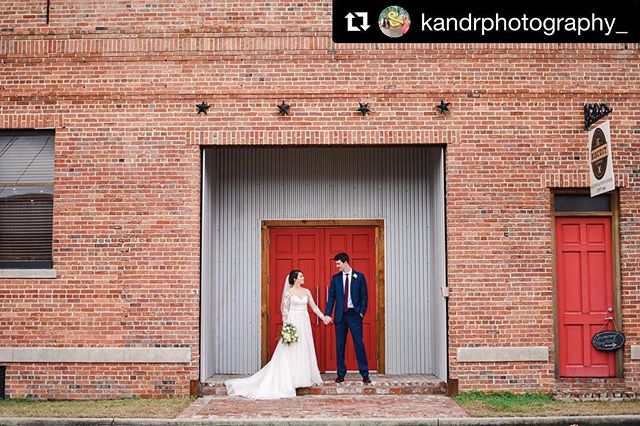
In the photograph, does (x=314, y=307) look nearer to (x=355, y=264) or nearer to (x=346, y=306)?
Result: (x=346, y=306)

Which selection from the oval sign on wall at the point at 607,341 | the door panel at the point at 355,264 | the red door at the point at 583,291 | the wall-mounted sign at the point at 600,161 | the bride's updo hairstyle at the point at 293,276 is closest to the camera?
the wall-mounted sign at the point at 600,161

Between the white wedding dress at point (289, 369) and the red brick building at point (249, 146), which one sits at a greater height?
the red brick building at point (249, 146)

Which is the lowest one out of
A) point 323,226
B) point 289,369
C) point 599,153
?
point 289,369

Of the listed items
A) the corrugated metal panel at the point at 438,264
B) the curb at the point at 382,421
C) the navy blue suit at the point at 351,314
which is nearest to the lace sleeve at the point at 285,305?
the navy blue suit at the point at 351,314

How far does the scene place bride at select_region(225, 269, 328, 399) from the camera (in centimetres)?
1227

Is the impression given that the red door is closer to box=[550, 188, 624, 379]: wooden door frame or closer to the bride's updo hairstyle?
box=[550, 188, 624, 379]: wooden door frame

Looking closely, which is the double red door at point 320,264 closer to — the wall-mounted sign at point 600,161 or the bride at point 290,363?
the bride at point 290,363

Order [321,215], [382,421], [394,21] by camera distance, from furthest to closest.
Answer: [321,215]
[394,21]
[382,421]

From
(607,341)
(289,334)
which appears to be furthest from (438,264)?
(607,341)

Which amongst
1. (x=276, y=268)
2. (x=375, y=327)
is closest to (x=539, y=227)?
(x=375, y=327)

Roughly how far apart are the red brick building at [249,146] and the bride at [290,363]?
802 millimetres

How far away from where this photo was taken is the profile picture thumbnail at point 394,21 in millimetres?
11984

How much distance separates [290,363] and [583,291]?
455 cm

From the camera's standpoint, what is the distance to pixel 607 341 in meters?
12.4
